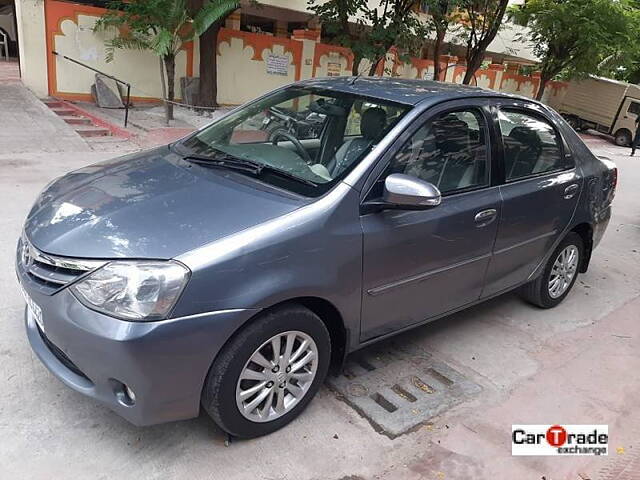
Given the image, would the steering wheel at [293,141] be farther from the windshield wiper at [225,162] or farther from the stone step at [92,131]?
the stone step at [92,131]

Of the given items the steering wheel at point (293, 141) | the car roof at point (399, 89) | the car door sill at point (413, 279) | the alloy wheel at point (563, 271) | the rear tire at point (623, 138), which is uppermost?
the car roof at point (399, 89)

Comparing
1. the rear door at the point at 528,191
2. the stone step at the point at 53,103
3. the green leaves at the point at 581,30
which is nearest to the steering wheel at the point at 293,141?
the rear door at the point at 528,191

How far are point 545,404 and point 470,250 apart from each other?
3.34 feet

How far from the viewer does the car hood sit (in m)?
2.32

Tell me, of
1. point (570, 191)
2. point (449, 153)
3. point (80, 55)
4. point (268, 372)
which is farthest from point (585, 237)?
point (80, 55)

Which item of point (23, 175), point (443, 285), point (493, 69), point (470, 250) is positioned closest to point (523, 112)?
point (470, 250)

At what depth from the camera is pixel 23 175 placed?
679 cm

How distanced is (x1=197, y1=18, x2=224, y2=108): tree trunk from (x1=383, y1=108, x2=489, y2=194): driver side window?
33.0 feet

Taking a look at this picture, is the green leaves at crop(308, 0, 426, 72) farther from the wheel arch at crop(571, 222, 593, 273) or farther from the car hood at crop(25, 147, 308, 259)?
the car hood at crop(25, 147, 308, 259)

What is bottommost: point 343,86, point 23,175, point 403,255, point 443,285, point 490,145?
point 23,175

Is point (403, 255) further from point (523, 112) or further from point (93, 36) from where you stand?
point (93, 36)

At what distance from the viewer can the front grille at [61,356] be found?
2.42 m

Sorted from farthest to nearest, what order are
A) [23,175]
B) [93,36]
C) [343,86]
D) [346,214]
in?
[93,36] < [23,175] < [343,86] < [346,214]

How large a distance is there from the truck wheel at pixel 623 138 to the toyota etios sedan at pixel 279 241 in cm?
1975
